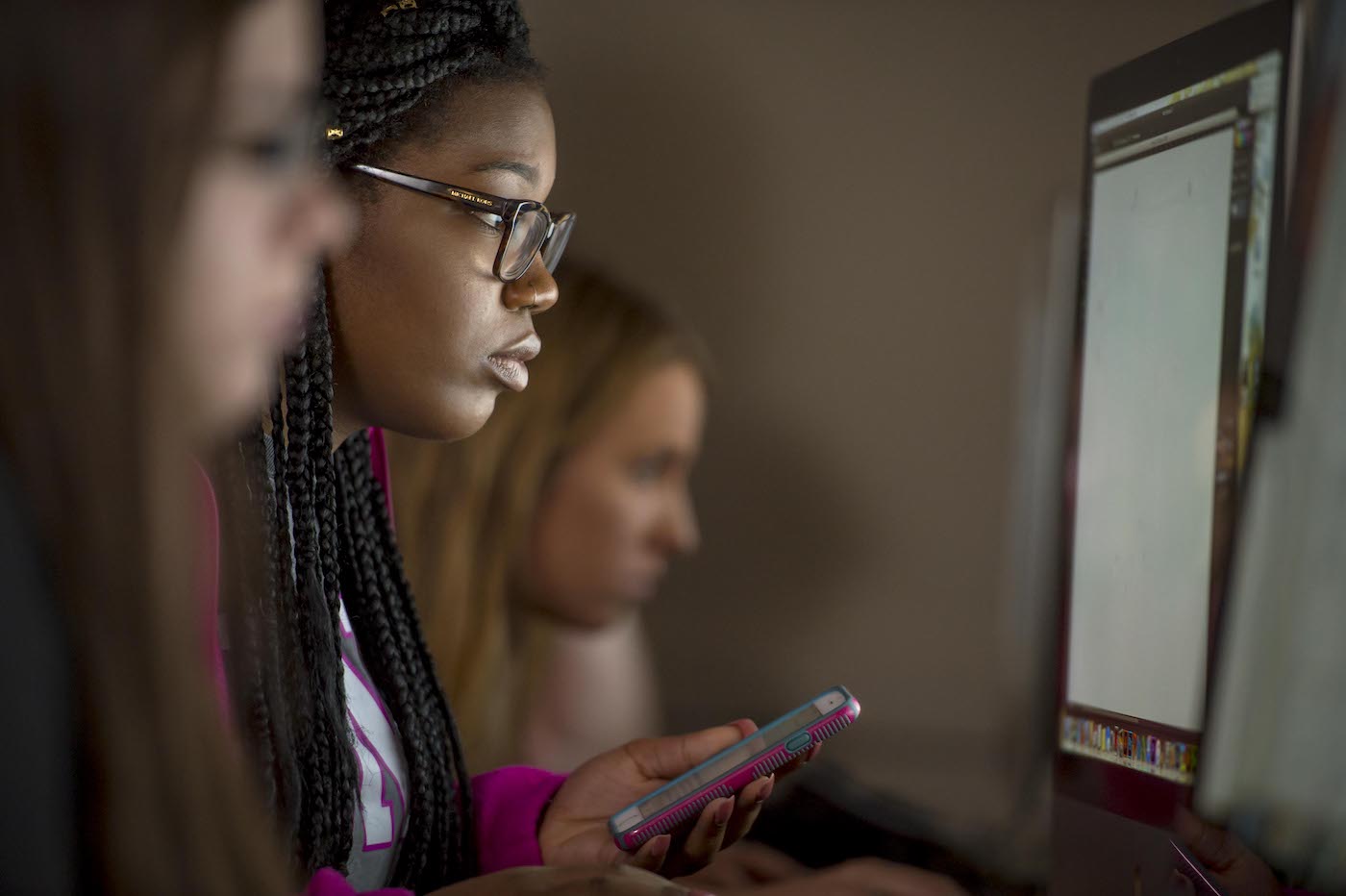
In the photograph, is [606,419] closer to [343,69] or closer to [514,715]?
[514,715]

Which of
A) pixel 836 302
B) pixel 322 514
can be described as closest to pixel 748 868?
pixel 322 514

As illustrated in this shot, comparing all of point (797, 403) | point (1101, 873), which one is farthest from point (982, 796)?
point (1101, 873)

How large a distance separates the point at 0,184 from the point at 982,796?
4.14 feet

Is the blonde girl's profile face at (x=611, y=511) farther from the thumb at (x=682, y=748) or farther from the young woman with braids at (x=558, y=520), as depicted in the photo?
the thumb at (x=682, y=748)

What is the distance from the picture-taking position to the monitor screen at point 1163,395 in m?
0.50

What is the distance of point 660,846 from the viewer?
0.57m

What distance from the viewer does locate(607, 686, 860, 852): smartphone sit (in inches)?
21.9

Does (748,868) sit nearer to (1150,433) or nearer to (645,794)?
(645,794)

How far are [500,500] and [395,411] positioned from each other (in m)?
0.60

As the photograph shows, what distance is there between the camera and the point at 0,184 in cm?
30

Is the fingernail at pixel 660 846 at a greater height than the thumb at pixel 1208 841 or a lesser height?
lesser

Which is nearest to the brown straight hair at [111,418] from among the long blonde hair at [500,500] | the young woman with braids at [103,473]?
the young woman with braids at [103,473]

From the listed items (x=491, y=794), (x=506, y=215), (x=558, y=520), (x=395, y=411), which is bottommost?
(x=491, y=794)

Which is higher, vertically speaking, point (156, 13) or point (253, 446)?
point (156, 13)
